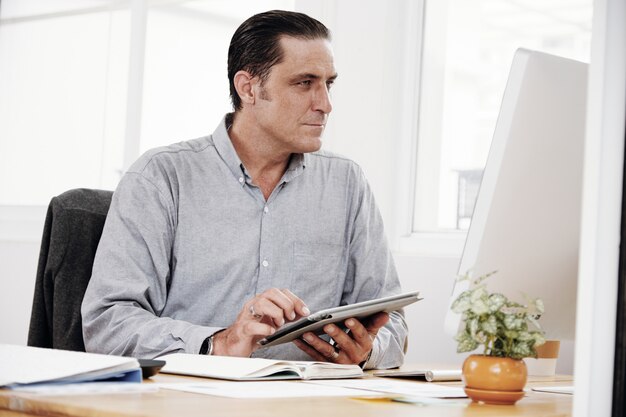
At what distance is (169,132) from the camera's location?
11.7 feet

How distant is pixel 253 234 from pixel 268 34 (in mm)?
512

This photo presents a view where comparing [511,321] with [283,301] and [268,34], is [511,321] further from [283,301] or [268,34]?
[268,34]

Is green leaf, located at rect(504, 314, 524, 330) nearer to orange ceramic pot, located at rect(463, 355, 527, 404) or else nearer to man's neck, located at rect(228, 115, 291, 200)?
orange ceramic pot, located at rect(463, 355, 527, 404)

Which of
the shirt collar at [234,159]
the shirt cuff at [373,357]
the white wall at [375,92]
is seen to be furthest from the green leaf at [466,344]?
the white wall at [375,92]

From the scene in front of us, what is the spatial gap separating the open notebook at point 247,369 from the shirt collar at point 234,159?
2.16ft

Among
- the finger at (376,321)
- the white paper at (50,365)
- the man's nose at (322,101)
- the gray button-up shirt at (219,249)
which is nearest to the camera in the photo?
the white paper at (50,365)

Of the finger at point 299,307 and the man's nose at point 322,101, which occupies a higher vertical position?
the man's nose at point 322,101

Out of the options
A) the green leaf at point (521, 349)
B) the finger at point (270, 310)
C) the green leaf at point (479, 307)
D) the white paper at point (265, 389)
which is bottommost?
the white paper at point (265, 389)

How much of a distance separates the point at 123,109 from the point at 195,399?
2774mm

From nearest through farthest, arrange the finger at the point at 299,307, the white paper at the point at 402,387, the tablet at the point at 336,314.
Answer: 1. the white paper at the point at 402,387
2. the tablet at the point at 336,314
3. the finger at the point at 299,307

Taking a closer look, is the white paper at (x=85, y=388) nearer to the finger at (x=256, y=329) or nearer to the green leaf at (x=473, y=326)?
the green leaf at (x=473, y=326)

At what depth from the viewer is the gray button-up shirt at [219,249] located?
1.76 metres

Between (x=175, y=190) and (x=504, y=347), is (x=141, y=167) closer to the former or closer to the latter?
(x=175, y=190)

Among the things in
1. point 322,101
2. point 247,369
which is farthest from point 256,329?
point 322,101
